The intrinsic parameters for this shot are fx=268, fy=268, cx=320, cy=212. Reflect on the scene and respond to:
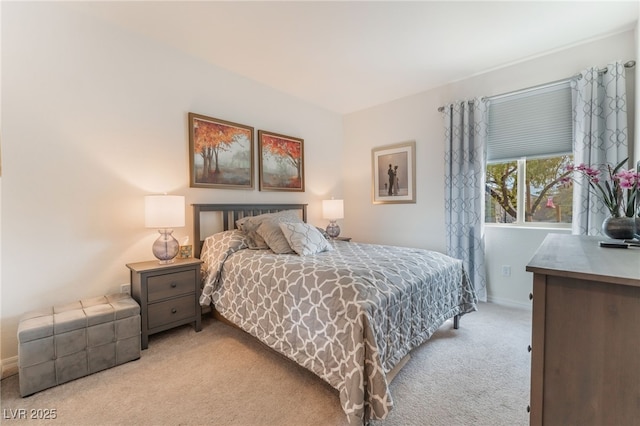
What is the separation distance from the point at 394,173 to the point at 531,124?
5.36ft

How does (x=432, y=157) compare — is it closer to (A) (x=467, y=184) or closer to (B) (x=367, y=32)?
(A) (x=467, y=184)

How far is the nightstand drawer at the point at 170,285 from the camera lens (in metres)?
2.22

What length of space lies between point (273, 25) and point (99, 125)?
1.73m

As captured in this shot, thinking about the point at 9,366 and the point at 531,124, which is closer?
the point at 9,366

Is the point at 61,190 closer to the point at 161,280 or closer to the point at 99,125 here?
the point at 99,125

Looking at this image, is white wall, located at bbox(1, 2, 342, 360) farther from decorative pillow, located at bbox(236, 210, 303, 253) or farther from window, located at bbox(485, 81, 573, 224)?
window, located at bbox(485, 81, 573, 224)

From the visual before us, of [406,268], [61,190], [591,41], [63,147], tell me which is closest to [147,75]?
[63,147]

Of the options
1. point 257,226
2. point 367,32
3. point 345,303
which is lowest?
point 345,303

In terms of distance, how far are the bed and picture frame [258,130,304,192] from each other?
2.72ft

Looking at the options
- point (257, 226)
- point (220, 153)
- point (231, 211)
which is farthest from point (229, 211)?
point (220, 153)

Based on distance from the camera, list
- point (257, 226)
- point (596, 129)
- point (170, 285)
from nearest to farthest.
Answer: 1. point (170, 285)
2. point (596, 129)
3. point (257, 226)

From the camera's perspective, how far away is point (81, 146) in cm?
221

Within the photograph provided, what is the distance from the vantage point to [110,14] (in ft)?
7.36

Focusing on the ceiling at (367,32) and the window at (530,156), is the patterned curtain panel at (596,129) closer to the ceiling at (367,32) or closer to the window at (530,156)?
the window at (530,156)
